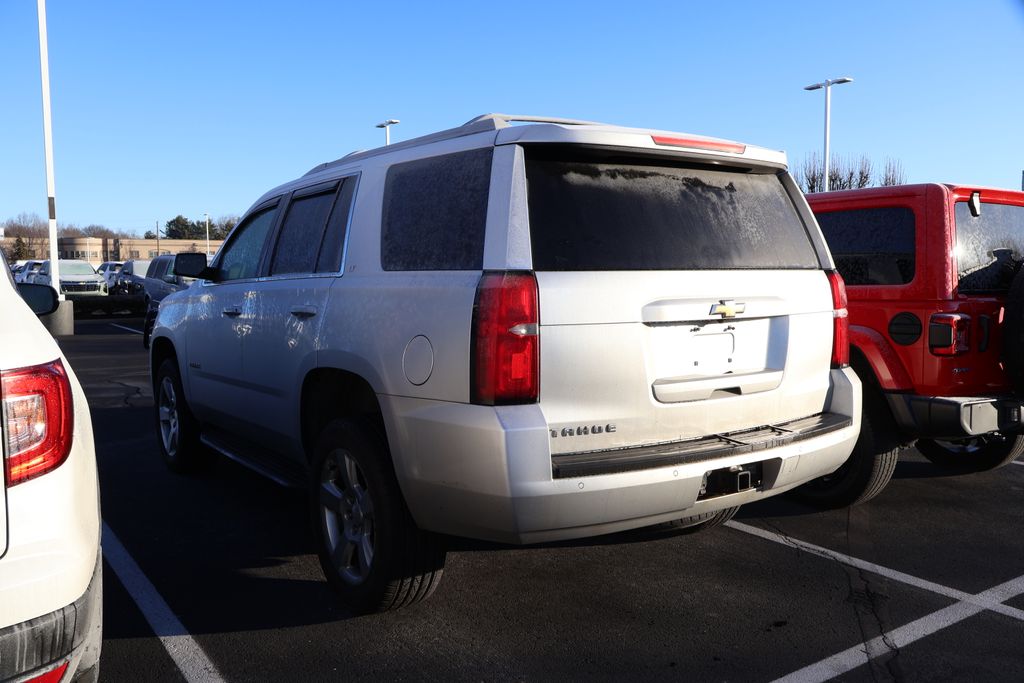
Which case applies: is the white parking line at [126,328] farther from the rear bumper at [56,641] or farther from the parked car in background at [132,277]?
the rear bumper at [56,641]

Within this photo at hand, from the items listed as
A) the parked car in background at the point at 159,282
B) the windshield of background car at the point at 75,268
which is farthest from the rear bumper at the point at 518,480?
the windshield of background car at the point at 75,268

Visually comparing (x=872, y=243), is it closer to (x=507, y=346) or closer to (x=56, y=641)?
(x=507, y=346)

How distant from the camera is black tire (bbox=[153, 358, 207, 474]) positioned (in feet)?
19.9

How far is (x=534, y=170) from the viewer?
3311mm

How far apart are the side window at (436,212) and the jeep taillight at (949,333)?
119 inches

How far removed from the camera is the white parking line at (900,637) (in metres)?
3.18

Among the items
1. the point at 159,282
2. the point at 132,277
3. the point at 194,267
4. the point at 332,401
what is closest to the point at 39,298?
the point at 332,401

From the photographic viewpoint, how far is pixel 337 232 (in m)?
4.20

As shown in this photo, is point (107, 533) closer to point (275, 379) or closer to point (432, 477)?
point (275, 379)

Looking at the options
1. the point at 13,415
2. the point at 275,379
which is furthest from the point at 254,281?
the point at 13,415

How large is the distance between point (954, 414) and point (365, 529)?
3252 millimetres

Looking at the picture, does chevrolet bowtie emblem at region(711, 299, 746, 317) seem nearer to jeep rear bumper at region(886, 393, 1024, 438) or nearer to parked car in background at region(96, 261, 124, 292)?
jeep rear bumper at region(886, 393, 1024, 438)

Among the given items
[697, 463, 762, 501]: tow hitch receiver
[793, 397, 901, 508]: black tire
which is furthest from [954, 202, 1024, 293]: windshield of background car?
[697, 463, 762, 501]: tow hitch receiver

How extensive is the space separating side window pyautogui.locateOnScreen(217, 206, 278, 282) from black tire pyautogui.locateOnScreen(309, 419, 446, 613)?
164 cm
